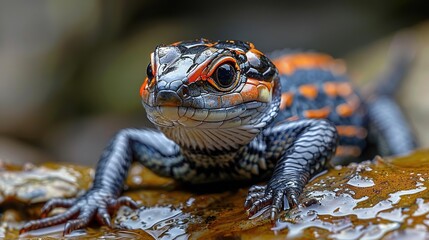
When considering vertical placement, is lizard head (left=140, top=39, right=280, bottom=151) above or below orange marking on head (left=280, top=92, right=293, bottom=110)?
below

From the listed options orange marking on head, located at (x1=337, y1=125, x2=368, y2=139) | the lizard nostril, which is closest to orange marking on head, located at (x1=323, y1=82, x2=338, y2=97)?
orange marking on head, located at (x1=337, y1=125, x2=368, y2=139)

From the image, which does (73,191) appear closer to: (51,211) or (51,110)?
(51,211)

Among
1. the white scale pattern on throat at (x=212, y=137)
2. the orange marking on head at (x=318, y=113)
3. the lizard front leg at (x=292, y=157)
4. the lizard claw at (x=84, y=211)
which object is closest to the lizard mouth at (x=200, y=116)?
the white scale pattern on throat at (x=212, y=137)

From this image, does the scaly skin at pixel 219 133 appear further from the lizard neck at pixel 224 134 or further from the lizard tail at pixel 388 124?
the lizard tail at pixel 388 124

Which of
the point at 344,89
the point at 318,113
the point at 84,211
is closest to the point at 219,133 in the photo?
the point at 84,211

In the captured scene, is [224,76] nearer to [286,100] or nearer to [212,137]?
[212,137]

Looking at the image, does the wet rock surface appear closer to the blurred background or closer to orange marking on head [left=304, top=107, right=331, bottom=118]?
orange marking on head [left=304, top=107, right=331, bottom=118]
